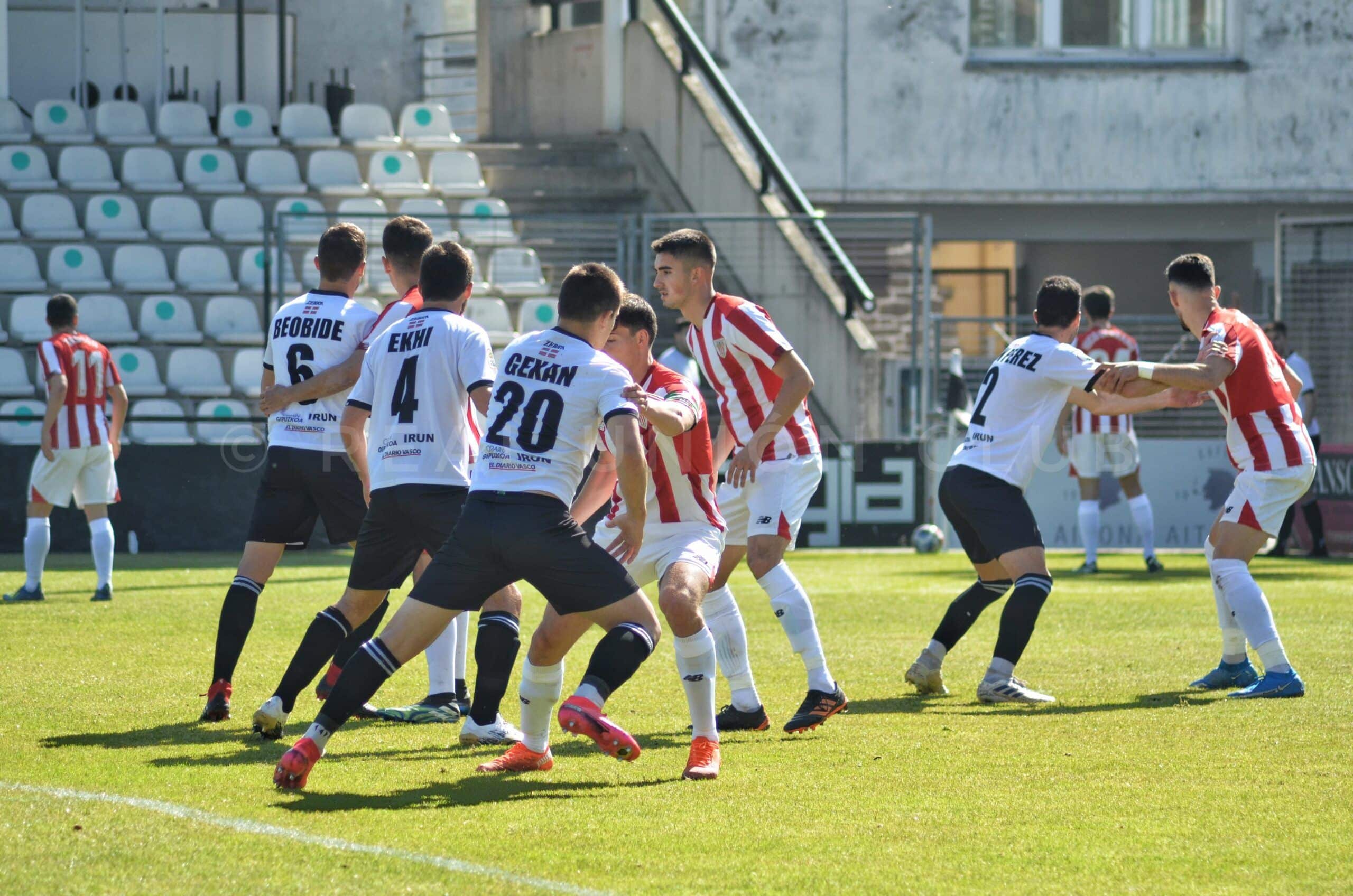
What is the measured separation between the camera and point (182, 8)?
945 inches

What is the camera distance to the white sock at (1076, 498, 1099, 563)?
50.5 feet

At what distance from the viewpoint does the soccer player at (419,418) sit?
6422mm

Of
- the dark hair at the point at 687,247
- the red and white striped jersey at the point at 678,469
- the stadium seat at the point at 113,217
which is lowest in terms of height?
the red and white striped jersey at the point at 678,469

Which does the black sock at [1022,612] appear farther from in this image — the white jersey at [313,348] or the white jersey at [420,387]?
the white jersey at [313,348]

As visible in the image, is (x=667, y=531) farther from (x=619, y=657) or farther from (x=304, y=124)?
(x=304, y=124)

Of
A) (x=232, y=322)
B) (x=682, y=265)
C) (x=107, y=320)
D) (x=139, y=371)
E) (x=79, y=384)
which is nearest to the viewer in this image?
(x=682, y=265)

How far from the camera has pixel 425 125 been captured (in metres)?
22.7

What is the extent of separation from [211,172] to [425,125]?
3075mm

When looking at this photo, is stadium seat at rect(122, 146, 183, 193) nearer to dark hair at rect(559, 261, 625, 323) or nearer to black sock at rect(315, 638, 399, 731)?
dark hair at rect(559, 261, 625, 323)

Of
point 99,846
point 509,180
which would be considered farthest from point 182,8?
point 99,846

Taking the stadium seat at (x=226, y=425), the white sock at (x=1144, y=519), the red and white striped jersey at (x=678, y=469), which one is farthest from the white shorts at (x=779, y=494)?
the stadium seat at (x=226, y=425)

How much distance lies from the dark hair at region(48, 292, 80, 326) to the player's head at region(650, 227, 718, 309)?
6.82 meters

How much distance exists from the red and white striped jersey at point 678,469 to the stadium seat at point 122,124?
53.5 feet

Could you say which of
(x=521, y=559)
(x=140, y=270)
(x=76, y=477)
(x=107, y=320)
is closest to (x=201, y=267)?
(x=140, y=270)
